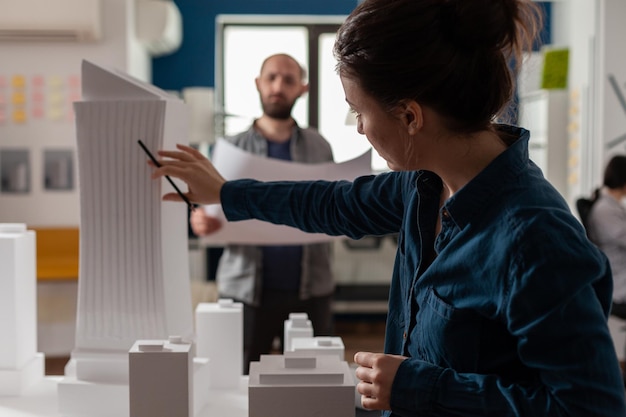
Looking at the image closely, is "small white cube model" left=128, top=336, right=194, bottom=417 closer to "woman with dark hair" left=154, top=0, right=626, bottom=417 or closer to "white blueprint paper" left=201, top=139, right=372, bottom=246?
→ "woman with dark hair" left=154, top=0, right=626, bottom=417

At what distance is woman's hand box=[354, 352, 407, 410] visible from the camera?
873 mm

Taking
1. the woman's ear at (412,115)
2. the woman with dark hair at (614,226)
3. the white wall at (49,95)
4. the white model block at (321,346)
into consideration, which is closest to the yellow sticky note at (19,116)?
the white wall at (49,95)

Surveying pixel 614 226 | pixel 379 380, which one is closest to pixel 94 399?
pixel 379 380

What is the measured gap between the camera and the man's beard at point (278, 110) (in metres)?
2.47

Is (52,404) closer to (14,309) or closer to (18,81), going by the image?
(14,309)

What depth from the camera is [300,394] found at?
Answer: 985 mm

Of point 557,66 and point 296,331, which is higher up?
point 557,66

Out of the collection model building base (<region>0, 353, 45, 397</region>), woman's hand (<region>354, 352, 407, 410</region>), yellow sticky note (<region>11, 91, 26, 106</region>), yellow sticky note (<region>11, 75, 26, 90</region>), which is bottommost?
model building base (<region>0, 353, 45, 397</region>)

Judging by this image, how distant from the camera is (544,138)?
5.31 meters

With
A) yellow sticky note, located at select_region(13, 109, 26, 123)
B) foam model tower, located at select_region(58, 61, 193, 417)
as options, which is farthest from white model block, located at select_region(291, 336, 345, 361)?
yellow sticky note, located at select_region(13, 109, 26, 123)

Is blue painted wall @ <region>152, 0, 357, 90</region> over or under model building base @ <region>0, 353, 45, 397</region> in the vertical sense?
over

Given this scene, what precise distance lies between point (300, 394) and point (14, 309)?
700mm

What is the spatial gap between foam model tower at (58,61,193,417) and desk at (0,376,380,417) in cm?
6

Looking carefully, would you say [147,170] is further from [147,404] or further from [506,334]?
[506,334]
